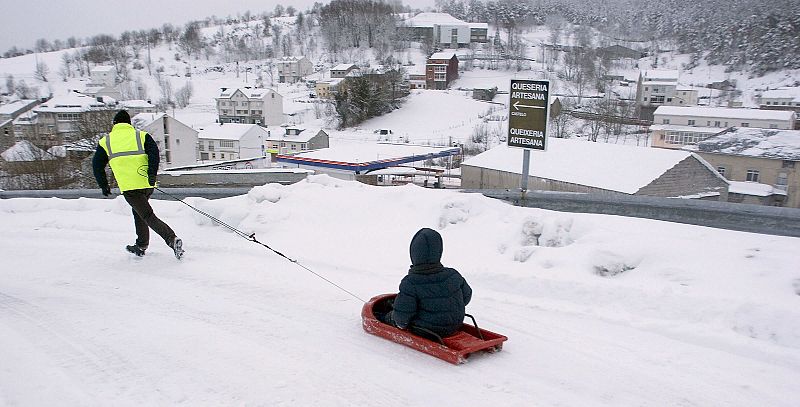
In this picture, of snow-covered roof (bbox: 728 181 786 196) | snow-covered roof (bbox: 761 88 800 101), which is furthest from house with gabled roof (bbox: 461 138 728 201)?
snow-covered roof (bbox: 761 88 800 101)

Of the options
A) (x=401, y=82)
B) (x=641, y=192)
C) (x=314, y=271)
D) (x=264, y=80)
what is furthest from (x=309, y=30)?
(x=314, y=271)

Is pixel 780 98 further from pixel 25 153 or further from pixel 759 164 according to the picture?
pixel 25 153

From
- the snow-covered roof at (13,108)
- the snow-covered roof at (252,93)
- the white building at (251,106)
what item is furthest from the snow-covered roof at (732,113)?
the snow-covered roof at (13,108)

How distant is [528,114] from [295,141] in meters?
47.8

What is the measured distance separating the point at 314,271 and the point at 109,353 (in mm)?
2831

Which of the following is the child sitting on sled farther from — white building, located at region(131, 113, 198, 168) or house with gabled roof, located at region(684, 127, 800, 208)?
white building, located at region(131, 113, 198, 168)

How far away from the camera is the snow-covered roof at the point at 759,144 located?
20.3 metres

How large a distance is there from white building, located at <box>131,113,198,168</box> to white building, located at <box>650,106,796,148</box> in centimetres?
4220

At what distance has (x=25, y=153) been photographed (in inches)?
1045

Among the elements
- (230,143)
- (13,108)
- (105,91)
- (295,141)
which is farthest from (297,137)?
(105,91)

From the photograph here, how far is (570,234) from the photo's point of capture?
23.9 ft

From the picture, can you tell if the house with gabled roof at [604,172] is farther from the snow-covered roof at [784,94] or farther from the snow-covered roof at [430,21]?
the snow-covered roof at [430,21]

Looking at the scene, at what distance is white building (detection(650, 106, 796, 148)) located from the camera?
40344 mm

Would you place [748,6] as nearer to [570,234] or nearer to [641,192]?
[641,192]
